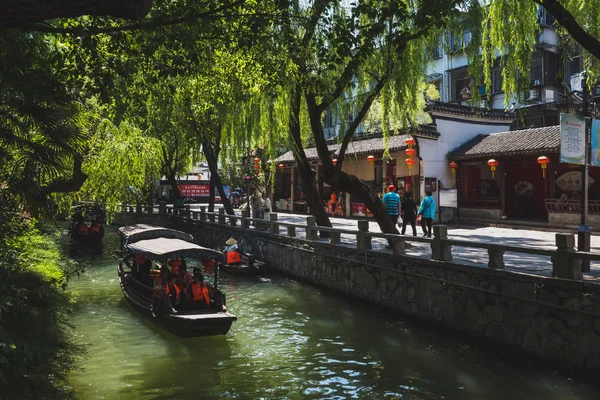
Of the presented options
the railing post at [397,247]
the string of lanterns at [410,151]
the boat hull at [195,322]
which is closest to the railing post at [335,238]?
the railing post at [397,247]

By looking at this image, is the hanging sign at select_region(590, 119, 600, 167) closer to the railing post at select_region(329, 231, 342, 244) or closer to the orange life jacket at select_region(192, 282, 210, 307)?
the railing post at select_region(329, 231, 342, 244)

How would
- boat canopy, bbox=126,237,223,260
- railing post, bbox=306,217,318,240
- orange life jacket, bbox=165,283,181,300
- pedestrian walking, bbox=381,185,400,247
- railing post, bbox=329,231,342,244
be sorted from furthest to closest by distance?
railing post, bbox=306,217,318,240 → pedestrian walking, bbox=381,185,400,247 → railing post, bbox=329,231,342,244 → boat canopy, bbox=126,237,223,260 → orange life jacket, bbox=165,283,181,300

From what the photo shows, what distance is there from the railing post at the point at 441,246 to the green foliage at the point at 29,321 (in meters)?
6.35

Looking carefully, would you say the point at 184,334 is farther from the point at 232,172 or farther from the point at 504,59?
the point at 232,172

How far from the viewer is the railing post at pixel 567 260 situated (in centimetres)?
720

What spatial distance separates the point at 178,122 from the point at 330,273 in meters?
10.3

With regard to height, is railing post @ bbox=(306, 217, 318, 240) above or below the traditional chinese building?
below

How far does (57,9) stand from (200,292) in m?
6.73

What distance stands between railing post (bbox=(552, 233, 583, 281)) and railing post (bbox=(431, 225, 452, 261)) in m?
2.33

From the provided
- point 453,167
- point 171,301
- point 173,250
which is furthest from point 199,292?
point 453,167

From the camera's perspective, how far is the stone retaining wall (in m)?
7.04

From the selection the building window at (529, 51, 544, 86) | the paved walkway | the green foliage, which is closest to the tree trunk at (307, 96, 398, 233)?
the paved walkway

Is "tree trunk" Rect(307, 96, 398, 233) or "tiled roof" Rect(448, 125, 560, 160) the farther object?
"tiled roof" Rect(448, 125, 560, 160)

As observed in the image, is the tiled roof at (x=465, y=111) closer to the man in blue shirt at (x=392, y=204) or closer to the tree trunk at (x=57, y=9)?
the man in blue shirt at (x=392, y=204)
